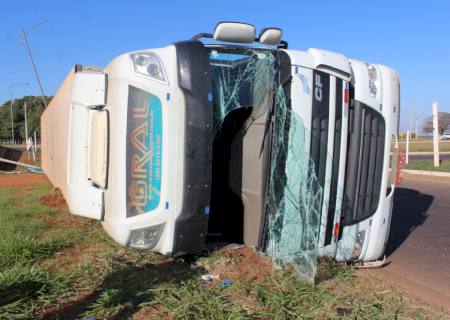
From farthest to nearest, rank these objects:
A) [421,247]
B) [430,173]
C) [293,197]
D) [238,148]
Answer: [430,173], [421,247], [238,148], [293,197]

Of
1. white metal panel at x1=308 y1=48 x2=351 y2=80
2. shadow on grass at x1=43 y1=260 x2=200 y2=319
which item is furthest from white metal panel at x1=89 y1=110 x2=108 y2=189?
white metal panel at x1=308 y1=48 x2=351 y2=80

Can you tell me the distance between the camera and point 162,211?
350 centimetres

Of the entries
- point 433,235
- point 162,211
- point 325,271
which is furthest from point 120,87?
point 433,235

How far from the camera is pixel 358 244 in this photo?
14.5 feet

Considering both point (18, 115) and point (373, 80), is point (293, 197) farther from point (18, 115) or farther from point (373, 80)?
point (18, 115)

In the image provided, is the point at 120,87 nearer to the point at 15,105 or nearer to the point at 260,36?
the point at 260,36

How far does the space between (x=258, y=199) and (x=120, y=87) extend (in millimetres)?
1651

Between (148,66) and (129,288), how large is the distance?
6.20 ft

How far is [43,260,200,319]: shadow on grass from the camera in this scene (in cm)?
343

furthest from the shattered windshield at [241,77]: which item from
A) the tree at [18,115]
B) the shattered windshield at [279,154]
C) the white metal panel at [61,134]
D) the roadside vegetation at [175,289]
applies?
the tree at [18,115]

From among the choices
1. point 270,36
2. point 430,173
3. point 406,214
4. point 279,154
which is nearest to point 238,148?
point 279,154

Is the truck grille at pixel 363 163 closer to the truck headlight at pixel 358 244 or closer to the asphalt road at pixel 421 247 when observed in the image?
the truck headlight at pixel 358 244

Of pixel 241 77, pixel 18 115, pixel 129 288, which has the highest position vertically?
pixel 18 115

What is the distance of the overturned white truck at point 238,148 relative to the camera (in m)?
3.47
